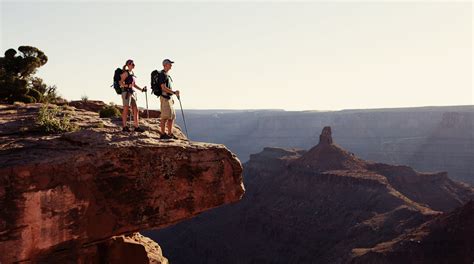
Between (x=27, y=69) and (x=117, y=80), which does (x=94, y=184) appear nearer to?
(x=117, y=80)

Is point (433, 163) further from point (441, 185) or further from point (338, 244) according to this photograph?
point (338, 244)

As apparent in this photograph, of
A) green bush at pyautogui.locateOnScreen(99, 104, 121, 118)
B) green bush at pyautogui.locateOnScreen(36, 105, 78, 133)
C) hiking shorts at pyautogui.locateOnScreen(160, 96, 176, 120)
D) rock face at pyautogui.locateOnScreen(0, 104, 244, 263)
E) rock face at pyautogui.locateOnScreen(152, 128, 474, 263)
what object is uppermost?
hiking shorts at pyautogui.locateOnScreen(160, 96, 176, 120)

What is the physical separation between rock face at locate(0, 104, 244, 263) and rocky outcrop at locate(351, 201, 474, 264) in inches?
1720

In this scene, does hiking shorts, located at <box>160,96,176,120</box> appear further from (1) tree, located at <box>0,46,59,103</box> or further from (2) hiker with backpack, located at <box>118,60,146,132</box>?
(1) tree, located at <box>0,46,59,103</box>

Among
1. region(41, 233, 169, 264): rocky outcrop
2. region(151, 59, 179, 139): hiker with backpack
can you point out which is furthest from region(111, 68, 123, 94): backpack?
region(41, 233, 169, 264): rocky outcrop

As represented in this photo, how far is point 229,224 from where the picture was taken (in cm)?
10069

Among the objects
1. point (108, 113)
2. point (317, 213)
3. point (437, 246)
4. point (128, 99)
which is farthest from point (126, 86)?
point (317, 213)

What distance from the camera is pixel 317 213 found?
8800cm

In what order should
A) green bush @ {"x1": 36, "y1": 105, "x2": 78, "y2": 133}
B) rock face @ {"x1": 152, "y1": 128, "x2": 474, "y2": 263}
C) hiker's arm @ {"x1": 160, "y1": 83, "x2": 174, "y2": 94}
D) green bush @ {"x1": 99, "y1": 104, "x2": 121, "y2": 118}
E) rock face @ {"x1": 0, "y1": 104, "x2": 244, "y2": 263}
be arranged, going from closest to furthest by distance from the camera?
rock face @ {"x1": 0, "y1": 104, "x2": 244, "y2": 263} → green bush @ {"x1": 36, "y1": 105, "x2": 78, "y2": 133} → hiker's arm @ {"x1": 160, "y1": 83, "x2": 174, "y2": 94} → green bush @ {"x1": 99, "y1": 104, "x2": 121, "y2": 118} → rock face @ {"x1": 152, "y1": 128, "x2": 474, "y2": 263}

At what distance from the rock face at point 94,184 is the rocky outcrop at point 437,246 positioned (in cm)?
4369

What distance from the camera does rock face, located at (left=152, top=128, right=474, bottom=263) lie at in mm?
73812

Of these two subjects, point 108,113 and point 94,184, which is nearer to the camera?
point 94,184

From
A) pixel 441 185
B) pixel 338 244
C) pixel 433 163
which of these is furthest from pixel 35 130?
pixel 433 163

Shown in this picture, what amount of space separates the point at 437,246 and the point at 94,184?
50.3m
